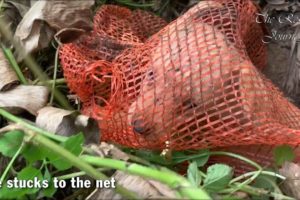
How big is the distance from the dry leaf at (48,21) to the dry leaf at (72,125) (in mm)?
304

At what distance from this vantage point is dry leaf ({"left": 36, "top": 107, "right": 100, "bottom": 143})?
3.94 feet

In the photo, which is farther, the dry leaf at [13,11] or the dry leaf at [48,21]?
the dry leaf at [13,11]

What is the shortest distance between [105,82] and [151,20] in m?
0.39

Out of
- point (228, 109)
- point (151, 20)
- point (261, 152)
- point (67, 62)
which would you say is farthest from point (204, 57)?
point (151, 20)

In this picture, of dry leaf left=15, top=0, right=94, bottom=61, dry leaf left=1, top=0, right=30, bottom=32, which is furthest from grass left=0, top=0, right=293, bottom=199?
dry leaf left=1, top=0, right=30, bottom=32

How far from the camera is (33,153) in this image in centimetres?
104

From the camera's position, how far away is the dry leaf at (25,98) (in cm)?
132

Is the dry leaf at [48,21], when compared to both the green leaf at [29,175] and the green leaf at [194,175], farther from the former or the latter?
the green leaf at [194,175]

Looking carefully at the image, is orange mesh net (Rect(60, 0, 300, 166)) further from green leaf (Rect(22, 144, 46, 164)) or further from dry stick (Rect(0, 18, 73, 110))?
green leaf (Rect(22, 144, 46, 164))

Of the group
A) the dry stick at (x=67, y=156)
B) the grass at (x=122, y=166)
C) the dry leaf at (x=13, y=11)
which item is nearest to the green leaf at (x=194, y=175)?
the grass at (x=122, y=166)

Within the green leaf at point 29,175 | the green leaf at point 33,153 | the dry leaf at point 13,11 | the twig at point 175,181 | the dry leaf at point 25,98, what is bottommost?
the green leaf at point 29,175

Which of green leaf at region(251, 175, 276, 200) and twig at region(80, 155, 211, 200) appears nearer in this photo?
twig at region(80, 155, 211, 200)

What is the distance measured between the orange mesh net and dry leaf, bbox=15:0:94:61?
0.29 ft

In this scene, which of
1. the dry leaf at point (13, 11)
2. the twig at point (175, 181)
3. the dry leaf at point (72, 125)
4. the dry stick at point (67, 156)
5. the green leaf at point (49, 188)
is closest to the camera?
the twig at point (175, 181)
